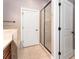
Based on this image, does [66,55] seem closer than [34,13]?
Yes

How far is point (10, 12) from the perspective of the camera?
18.5ft

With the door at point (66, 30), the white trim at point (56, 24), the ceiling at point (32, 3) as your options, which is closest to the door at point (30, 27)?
the ceiling at point (32, 3)

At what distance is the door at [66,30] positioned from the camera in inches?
131

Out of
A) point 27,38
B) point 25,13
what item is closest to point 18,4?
point 25,13

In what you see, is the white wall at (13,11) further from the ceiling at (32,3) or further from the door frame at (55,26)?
the door frame at (55,26)

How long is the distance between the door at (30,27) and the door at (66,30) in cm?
276

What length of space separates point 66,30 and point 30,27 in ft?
9.56

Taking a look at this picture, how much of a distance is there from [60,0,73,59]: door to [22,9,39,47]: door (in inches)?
109

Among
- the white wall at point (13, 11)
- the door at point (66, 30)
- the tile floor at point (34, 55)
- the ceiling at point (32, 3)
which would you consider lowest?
the tile floor at point (34, 55)

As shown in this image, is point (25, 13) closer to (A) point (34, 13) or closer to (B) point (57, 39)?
(A) point (34, 13)

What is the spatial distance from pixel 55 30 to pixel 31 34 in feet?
10.2

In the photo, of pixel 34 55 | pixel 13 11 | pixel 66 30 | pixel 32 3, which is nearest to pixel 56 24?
pixel 66 30

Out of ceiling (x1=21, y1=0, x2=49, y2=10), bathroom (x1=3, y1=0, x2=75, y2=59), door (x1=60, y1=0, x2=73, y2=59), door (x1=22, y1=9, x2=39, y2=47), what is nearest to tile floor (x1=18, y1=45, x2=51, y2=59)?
bathroom (x1=3, y1=0, x2=75, y2=59)

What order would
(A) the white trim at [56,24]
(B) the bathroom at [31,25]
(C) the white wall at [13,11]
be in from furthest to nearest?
(C) the white wall at [13,11] < (B) the bathroom at [31,25] < (A) the white trim at [56,24]
